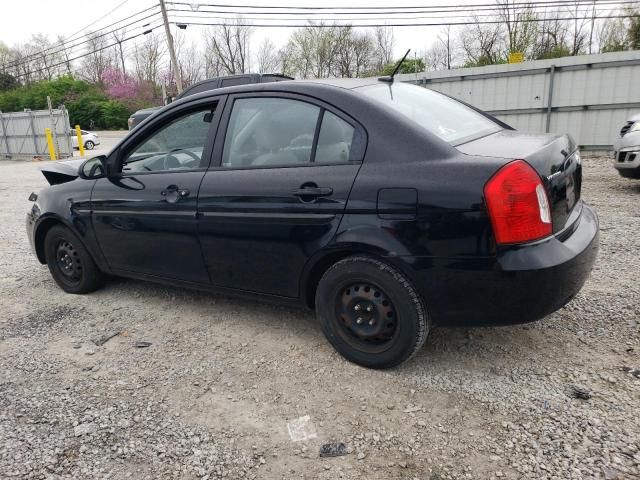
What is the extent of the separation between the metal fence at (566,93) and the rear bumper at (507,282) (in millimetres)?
10073

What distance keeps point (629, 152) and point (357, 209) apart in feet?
18.8

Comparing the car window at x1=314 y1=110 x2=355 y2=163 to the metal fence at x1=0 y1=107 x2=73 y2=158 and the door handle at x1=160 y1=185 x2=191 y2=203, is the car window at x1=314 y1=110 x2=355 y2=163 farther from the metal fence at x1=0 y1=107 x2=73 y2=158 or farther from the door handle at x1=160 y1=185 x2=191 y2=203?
the metal fence at x1=0 y1=107 x2=73 y2=158

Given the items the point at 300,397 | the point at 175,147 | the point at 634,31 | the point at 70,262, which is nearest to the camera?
the point at 300,397

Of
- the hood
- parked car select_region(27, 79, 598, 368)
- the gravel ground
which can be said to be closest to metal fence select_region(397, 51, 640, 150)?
the gravel ground

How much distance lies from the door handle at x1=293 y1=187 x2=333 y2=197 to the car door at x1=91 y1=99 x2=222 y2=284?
81cm

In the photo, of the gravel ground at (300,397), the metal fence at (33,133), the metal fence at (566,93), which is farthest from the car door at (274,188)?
the metal fence at (33,133)

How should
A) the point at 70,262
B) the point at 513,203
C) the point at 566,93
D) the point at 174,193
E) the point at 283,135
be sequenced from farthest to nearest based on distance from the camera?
the point at 566,93 < the point at 70,262 < the point at 174,193 < the point at 283,135 < the point at 513,203

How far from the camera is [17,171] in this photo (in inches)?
676

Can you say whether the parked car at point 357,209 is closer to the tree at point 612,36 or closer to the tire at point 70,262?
the tire at point 70,262

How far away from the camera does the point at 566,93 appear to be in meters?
11.2

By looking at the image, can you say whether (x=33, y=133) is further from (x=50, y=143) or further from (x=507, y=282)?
(x=507, y=282)

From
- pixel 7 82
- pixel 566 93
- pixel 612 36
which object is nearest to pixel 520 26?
pixel 612 36

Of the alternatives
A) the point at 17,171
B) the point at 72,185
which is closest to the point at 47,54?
the point at 17,171

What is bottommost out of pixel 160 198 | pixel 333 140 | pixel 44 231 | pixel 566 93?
pixel 44 231
